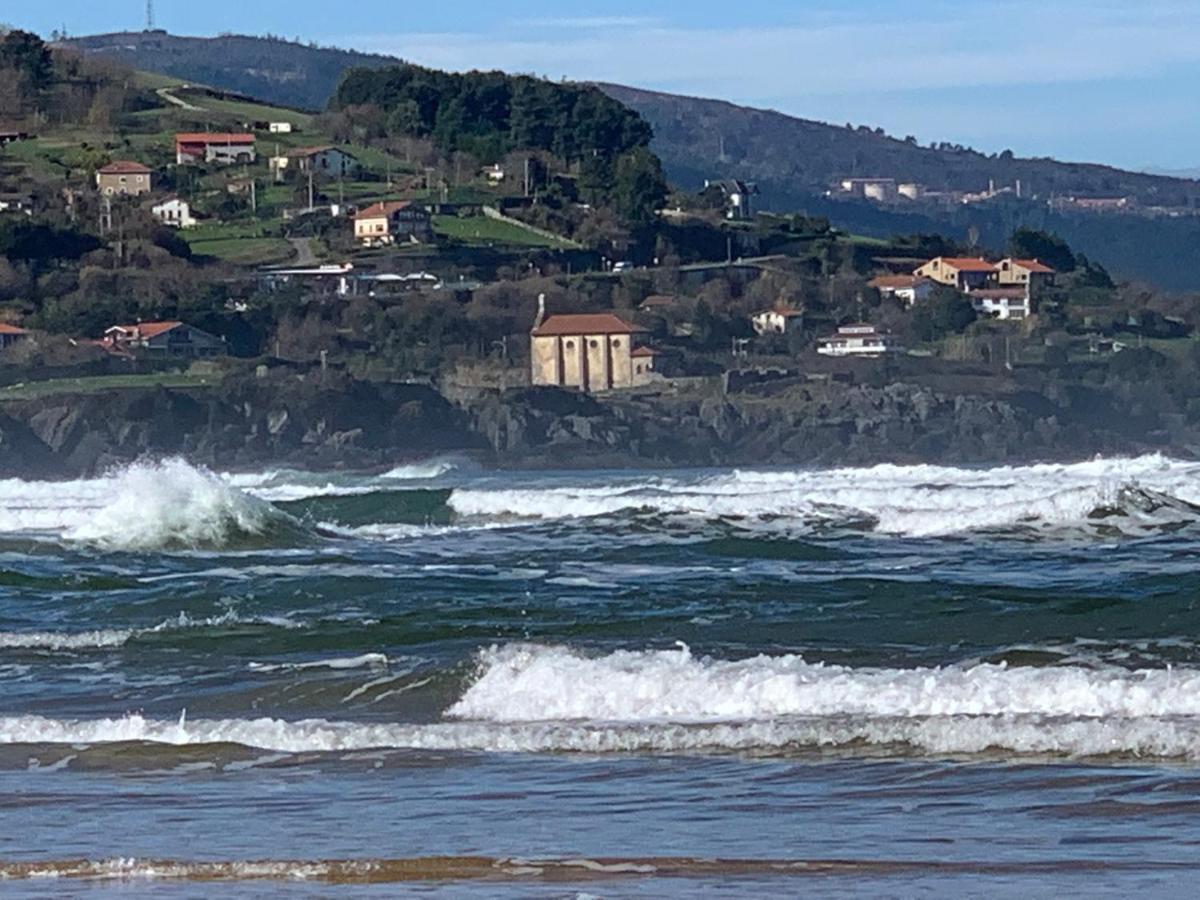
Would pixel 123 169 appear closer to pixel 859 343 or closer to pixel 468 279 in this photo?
pixel 468 279

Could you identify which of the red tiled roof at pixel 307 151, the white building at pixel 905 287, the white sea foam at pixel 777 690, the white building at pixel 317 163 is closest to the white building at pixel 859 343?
the white building at pixel 905 287

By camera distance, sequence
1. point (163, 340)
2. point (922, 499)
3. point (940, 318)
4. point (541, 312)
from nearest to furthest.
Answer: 1. point (922, 499)
2. point (163, 340)
3. point (541, 312)
4. point (940, 318)

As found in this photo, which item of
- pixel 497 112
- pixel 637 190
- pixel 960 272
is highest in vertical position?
pixel 497 112

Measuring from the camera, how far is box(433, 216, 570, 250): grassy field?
99.1 meters

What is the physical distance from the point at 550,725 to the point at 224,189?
9451 centimetres

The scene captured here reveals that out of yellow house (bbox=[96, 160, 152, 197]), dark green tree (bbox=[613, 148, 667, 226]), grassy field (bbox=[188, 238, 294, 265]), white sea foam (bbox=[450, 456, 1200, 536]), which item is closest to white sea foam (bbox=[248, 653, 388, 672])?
white sea foam (bbox=[450, 456, 1200, 536])

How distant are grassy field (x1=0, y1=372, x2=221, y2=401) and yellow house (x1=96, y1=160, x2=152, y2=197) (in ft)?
76.7

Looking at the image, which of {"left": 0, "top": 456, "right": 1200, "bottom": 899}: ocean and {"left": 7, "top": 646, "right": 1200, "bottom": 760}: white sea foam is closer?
{"left": 0, "top": 456, "right": 1200, "bottom": 899}: ocean

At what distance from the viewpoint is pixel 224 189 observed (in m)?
105

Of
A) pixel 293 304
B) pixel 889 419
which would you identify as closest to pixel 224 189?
pixel 293 304

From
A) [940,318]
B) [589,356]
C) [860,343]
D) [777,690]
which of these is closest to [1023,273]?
[940,318]

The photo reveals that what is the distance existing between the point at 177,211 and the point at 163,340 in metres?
18.4

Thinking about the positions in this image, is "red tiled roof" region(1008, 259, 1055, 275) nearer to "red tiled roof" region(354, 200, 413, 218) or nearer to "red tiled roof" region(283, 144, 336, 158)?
"red tiled roof" region(354, 200, 413, 218)

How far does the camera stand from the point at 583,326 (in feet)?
281
